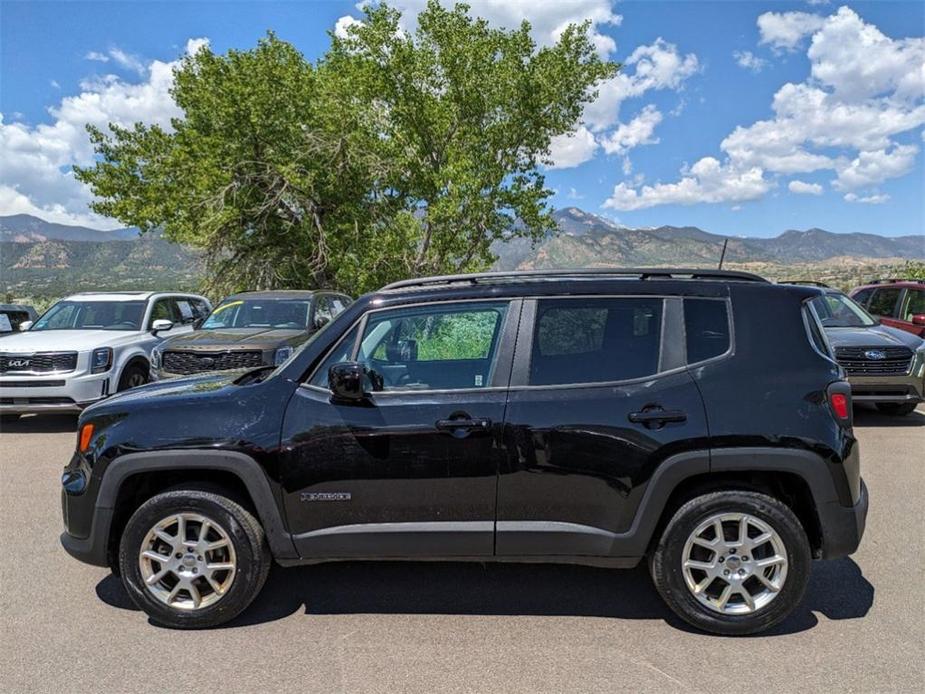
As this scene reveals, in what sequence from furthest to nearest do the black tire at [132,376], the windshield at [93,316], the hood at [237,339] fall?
1. the windshield at [93,316]
2. the black tire at [132,376]
3. the hood at [237,339]

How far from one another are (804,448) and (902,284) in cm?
1068

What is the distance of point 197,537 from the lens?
3.37 m

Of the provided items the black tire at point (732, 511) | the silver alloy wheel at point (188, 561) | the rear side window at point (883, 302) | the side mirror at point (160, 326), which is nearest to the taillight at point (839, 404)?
the black tire at point (732, 511)

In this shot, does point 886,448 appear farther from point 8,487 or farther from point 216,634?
point 8,487

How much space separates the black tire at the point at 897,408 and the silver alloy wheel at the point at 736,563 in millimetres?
7029

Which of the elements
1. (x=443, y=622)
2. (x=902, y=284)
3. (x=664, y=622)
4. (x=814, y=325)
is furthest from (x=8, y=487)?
(x=902, y=284)

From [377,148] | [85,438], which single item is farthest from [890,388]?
[377,148]

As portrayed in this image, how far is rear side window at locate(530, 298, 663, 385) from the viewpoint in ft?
10.9

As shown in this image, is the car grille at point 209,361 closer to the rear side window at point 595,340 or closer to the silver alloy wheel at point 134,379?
the silver alloy wheel at point 134,379

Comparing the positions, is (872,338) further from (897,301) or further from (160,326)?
(160,326)

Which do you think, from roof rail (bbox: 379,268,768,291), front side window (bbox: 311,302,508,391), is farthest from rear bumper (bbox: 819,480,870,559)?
front side window (bbox: 311,302,508,391)

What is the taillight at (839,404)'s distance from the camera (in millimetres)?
3252

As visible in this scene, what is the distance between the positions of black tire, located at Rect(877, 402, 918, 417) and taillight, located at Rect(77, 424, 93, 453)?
9.62m

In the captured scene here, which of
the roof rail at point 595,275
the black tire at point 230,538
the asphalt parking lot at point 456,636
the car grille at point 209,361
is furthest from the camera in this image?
the car grille at point 209,361
